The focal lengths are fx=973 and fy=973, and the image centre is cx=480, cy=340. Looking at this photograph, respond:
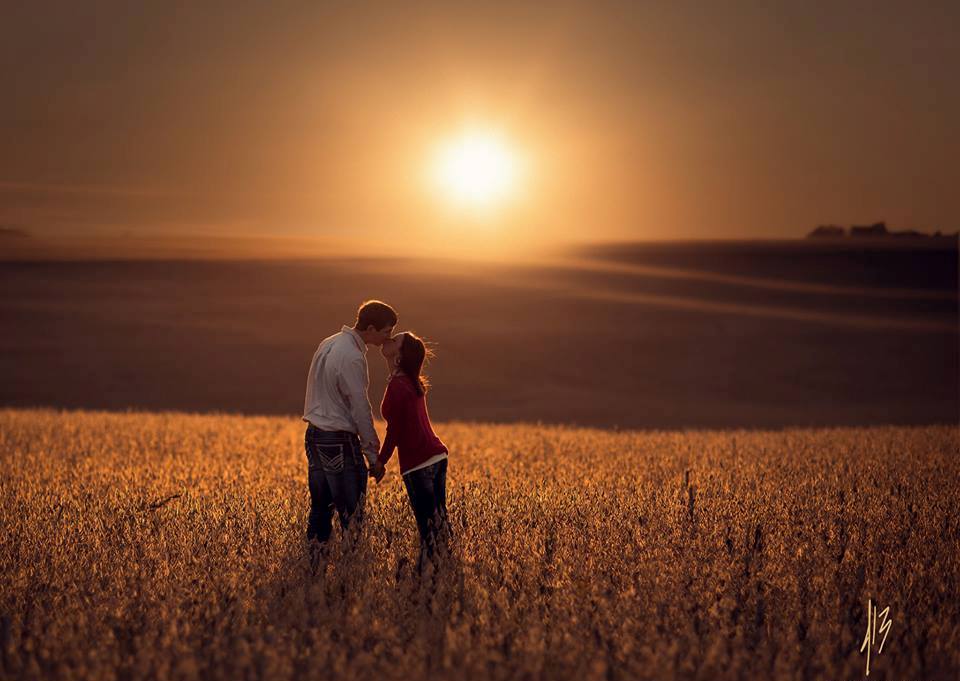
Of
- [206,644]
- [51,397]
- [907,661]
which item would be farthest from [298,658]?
[51,397]

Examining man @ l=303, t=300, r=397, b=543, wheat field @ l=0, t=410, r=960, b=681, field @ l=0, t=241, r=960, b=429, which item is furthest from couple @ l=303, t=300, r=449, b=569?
field @ l=0, t=241, r=960, b=429

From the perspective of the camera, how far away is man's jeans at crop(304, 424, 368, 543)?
22.1 feet

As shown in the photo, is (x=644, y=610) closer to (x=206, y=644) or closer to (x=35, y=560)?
(x=206, y=644)

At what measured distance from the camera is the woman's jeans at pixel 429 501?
259 inches

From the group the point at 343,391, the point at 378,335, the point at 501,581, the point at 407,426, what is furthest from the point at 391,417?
the point at 501,581

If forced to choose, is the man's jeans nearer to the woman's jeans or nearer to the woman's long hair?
the woman's jeans

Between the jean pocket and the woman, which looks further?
the jean pocket

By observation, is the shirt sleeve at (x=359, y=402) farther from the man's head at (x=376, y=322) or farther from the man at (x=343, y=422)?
the man's head at (x=376, y=322)

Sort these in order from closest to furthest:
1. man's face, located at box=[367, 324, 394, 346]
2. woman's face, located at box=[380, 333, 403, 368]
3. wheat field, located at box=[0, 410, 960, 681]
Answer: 1. wheat field, located at box=[0, 410, 960, 681]
2. woman's face, located at box=[380, 333, 403, 368]
3. man's face, located at box=[367, 324, 394, 346]

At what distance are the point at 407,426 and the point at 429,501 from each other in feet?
1.82

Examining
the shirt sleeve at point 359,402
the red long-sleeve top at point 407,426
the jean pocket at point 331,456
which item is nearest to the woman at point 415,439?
the red long-sleeve top at point 407,426

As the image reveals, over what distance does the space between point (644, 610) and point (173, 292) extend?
57567mm

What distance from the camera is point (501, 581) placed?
231 inches

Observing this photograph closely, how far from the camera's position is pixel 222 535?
6801mm
